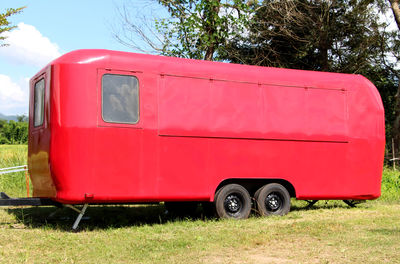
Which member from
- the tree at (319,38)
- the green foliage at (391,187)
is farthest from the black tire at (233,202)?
the tree at (319,38)

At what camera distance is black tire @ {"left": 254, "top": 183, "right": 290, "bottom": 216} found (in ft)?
33.3

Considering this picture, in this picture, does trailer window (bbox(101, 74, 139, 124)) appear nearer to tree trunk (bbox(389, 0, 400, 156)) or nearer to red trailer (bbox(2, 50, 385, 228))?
red trailer (bbox(2, 50, 385, 228))

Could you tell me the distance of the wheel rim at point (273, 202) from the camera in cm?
1030

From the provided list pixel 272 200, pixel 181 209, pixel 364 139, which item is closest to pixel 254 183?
pixel 272 200

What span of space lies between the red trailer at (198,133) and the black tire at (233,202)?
A: 0.8 inches

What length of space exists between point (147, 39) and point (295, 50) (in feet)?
22.6

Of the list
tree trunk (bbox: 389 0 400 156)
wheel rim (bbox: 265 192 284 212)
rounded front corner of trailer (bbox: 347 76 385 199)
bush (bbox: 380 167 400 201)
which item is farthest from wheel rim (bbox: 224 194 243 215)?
tree trunk (bbox: 389 0 400 156)

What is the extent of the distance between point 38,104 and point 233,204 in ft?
13.3

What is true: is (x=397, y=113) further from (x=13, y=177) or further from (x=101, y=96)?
(x=101, y=96)

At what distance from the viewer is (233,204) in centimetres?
994

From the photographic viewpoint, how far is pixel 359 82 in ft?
37.2

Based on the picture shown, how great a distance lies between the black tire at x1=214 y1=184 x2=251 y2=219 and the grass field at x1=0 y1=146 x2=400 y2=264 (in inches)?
8.4

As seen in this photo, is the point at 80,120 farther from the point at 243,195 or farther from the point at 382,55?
the point at 382,55

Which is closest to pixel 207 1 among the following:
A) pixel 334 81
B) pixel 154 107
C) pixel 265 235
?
pixel 334 81
